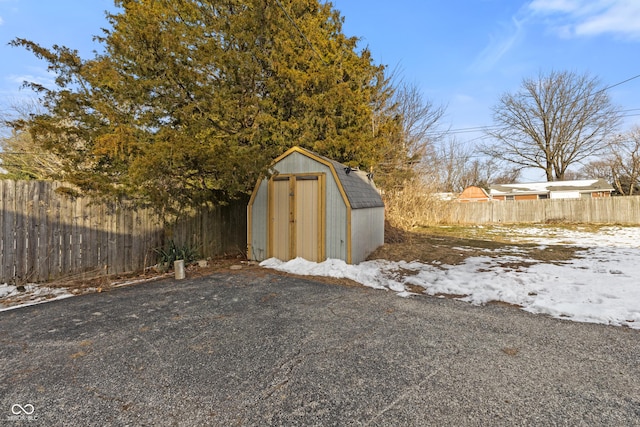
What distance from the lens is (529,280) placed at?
4727mm

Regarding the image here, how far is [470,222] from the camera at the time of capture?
61.1ft

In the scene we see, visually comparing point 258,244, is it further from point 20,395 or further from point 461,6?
point 461,6

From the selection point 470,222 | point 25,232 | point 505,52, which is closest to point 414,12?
point 505,52

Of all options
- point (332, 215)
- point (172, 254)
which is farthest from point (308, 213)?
point (172, 254)

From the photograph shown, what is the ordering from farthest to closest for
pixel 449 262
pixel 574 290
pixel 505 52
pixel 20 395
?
pixel 505 52
pixel 449 262
pixel 574 290
pixel 20 395

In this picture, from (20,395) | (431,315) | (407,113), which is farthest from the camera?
(407,113)

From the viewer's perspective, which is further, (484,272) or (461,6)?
(461,6)

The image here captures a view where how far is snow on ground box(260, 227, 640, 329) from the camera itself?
3.50m

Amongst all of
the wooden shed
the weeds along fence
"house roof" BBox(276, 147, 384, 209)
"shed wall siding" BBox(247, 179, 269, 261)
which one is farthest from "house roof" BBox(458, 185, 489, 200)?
the weeds along fence

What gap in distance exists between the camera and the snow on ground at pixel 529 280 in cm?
350

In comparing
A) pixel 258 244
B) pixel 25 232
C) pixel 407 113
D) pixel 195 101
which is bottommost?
pixel 258 244

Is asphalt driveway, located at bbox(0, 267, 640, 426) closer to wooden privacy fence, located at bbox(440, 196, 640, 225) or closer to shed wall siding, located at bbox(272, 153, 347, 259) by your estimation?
shed wall siding, located at bbox(272, 153, 347, 259)

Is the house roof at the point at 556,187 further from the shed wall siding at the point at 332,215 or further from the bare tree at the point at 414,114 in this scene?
the shed wall siding at the point at 332,215

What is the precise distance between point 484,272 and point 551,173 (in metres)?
29.7
